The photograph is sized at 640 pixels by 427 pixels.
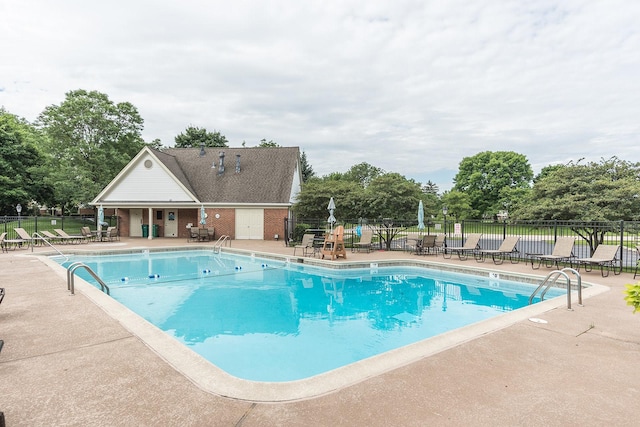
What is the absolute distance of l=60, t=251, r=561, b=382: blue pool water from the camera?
6.11 metres

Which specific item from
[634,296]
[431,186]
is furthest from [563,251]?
[431,186]

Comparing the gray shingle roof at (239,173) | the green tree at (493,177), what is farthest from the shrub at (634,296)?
the green tree at (493,177)

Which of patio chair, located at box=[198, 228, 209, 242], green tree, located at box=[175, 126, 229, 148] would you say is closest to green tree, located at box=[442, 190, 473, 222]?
green tree, located at box=[175, 126, 229, 148]

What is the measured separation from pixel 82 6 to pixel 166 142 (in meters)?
40.3

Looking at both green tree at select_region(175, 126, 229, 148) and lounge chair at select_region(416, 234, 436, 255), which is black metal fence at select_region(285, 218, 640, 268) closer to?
lounge chair at select_region(416, 234, 436, 255)

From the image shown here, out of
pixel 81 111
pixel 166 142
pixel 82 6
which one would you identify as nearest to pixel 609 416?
pixel 82 6

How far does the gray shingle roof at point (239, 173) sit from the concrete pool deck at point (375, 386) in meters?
20.0

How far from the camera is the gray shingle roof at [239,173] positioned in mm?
25062

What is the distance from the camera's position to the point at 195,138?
4503cm

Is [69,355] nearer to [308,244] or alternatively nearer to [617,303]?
[617,303]

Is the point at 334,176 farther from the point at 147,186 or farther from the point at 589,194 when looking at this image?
the point at 589,194

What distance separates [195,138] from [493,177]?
141 feet

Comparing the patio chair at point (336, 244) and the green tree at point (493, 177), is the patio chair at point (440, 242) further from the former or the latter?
the green tree at point (493, 177)

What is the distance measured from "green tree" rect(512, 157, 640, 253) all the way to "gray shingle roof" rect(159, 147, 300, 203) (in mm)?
15740
